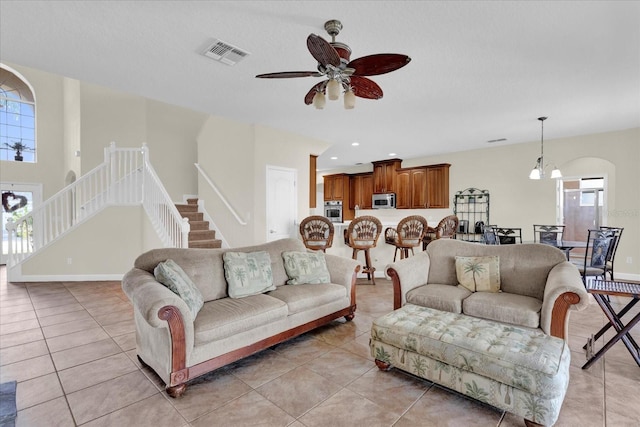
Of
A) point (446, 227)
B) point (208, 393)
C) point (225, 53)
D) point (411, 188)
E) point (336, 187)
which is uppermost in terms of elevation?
point (225, 53)

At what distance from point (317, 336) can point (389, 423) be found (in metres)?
1.34

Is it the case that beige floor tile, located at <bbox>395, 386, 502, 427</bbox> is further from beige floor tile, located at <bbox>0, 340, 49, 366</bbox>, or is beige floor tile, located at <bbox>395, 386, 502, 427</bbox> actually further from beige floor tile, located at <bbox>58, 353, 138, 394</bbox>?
beige floor tile, located at <bbox>0, 340, 49, 366</bbox>

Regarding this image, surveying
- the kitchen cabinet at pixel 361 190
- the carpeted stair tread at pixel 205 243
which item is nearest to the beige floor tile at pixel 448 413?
the carpeted stair tread at pixel 205 243

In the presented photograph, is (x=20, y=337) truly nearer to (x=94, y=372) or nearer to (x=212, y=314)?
(x=94, y=372)

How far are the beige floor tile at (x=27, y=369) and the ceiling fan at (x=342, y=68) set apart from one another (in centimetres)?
289

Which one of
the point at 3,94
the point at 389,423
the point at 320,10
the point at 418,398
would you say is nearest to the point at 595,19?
the point at 320,10

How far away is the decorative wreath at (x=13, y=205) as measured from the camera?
24.3 feet

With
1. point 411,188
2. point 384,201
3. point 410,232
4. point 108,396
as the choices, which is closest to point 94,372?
point 108,396

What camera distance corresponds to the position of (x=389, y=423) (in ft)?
6.14

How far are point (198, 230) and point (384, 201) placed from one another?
4950 mm

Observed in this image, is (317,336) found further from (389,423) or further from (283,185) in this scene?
(283,185)

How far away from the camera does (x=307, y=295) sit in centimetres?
302

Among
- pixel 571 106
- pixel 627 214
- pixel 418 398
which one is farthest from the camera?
pixel 627 214

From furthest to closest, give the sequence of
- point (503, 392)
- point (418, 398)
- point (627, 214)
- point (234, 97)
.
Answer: point (627, 214) → point (234, 97) → point (418, 398) → point (503, 392)
